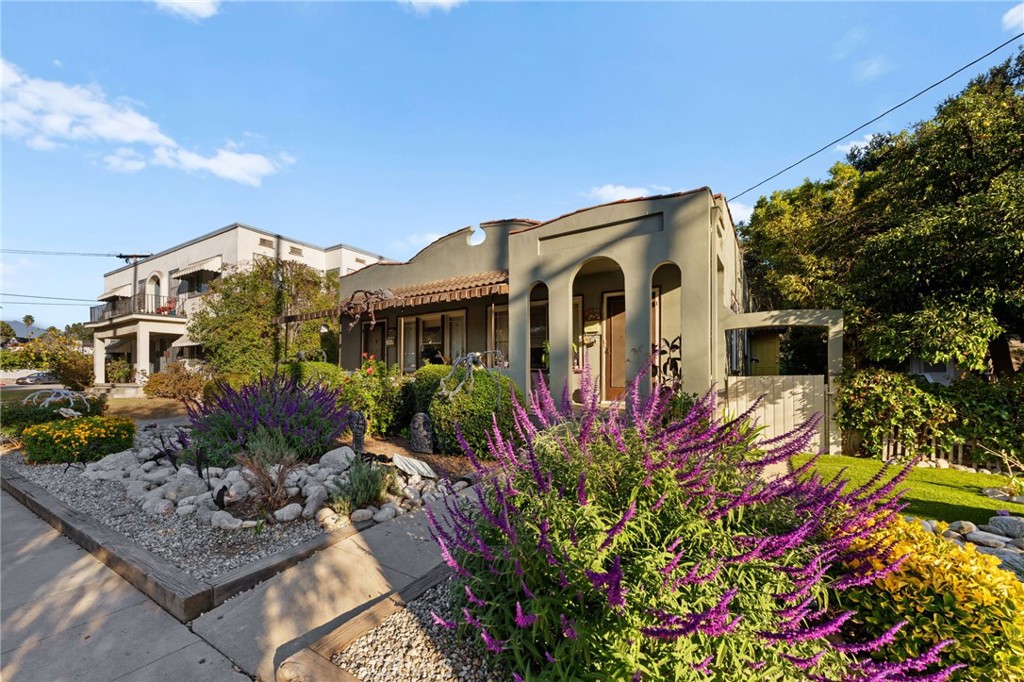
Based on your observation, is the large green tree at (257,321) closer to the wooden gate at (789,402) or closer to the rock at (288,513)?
the rock at (288,513)

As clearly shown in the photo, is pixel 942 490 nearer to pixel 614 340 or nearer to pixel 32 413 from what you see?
pixel 614 340

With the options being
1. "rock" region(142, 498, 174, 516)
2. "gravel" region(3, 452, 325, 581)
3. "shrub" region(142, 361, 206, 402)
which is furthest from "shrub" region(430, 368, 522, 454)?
"shrub" region(142, 361, 206, 402)

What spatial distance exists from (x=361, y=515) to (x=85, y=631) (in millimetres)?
1820

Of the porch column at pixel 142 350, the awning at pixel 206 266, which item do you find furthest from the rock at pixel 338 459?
the porch column at pixel 142 350

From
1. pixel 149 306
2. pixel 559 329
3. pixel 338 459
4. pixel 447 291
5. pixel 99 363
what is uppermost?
pixel 149 306

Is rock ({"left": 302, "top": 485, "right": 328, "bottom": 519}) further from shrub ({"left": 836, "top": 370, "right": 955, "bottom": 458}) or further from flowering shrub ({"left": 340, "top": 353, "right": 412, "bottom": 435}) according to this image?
shrub ({"left": 836, "top": 370, "right": 955, "bottom": 458})

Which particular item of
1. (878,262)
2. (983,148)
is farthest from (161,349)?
(983,148)

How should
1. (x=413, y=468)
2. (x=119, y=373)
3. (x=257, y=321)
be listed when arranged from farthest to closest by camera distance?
(x=119, y=373) → (x=257, y=321) → (x=413, y=468)

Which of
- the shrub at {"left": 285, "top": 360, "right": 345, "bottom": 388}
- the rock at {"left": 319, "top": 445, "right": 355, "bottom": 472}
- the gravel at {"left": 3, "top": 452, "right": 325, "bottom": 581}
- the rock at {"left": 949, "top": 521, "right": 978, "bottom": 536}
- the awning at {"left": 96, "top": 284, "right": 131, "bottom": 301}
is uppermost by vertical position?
the awning at {"left": 96, "top": 284, "right": 131, "bottom": 301}

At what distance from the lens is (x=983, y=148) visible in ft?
22.3

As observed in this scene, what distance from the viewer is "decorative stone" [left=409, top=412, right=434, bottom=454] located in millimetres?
6441

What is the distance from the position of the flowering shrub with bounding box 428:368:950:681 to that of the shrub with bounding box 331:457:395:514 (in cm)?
219

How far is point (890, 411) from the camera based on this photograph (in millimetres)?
6129

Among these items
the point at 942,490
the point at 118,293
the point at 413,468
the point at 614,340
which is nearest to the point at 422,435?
the point at 413,468
